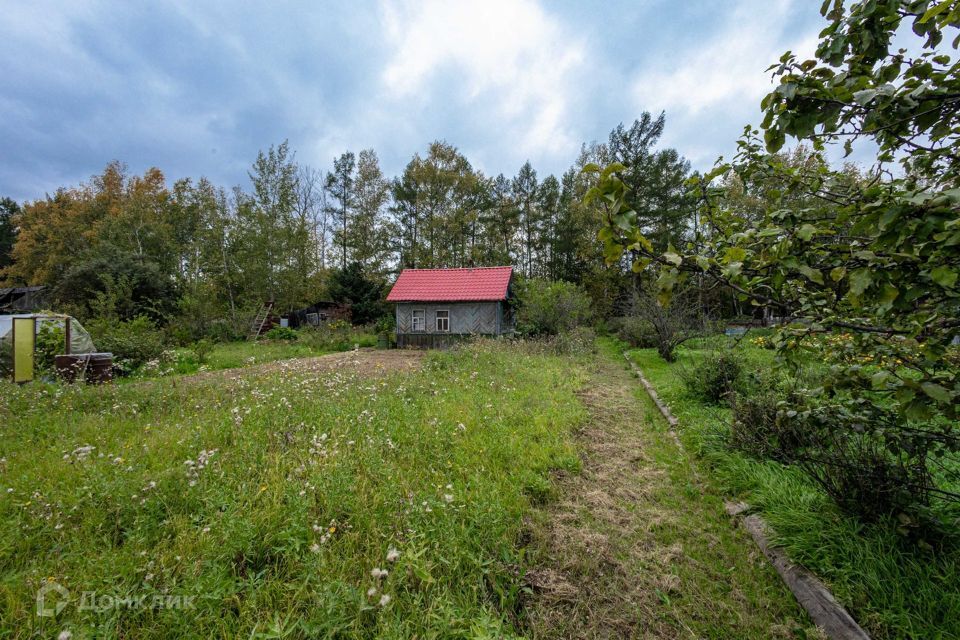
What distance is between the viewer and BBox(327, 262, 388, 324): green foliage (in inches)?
1005

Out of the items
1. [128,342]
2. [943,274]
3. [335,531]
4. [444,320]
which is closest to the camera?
[943,274]

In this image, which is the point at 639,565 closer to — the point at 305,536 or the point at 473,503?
the point at 473,503

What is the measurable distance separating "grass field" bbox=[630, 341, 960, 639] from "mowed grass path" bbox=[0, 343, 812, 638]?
0.34 meters

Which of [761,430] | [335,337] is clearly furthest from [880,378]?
[335,337]

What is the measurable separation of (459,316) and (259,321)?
13.6 m

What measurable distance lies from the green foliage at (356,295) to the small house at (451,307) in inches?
A: 251

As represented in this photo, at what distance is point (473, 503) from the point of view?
3064mm

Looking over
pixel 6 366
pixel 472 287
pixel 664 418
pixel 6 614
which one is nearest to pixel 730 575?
pixel 664 418

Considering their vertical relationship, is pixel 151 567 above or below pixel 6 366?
below

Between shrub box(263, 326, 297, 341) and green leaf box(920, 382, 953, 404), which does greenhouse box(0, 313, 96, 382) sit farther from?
green leaf box(920, 382, 953, 404)

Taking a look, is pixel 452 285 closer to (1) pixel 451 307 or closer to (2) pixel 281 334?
(1) pixel 451 307

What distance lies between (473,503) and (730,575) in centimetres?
194

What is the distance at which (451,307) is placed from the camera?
19062 mm

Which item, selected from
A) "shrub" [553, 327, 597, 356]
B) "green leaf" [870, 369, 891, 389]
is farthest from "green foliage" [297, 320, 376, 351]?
"green leaf" [870, 369, 891, 389]
